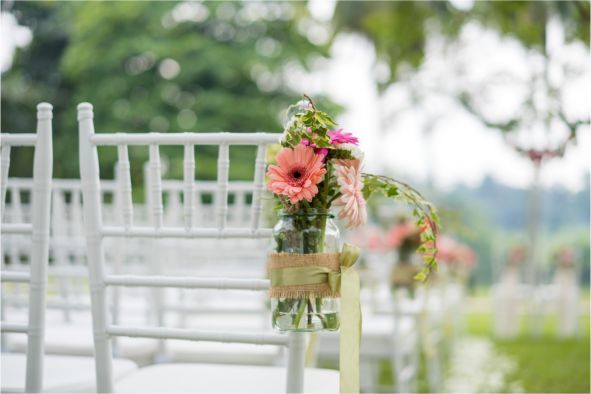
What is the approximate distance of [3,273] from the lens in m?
1.63

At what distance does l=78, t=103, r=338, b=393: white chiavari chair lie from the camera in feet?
4.80

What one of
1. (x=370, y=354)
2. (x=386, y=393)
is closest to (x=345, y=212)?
(x=370, y=354)

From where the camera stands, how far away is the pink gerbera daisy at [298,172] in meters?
1.32

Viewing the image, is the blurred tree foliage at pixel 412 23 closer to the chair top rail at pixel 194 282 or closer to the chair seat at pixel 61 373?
the chair seat at pixel 61 373

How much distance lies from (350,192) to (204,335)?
1.36 ft

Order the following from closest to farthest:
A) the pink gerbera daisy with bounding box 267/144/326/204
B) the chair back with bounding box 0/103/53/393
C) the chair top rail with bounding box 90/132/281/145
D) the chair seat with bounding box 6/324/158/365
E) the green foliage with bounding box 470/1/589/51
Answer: the pink gerbera daisy with bounding box 267/144/326/204
the chair top rail with bounding box 90/132/281/145
the chair back with bounding box 0/103/53/393
the chair seat with bounding box 6/324/158/365
the green foliage with bounding box 470/1/589/51

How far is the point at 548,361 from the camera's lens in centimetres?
567

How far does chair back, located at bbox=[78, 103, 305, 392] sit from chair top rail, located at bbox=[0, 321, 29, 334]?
15 centimetres

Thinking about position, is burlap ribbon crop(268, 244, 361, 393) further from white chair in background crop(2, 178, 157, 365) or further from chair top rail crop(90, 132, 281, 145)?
white chair in background crop(2, 178, 157, 365)

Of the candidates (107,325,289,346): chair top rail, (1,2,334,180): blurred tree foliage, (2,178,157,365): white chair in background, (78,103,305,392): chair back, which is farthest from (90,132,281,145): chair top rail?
(1,2,334,180): blurred tree foliage

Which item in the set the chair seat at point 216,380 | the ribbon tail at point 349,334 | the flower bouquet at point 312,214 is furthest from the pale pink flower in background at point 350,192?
the chair seat at point 216,380

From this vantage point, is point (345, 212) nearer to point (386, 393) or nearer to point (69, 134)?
point (386, 393)

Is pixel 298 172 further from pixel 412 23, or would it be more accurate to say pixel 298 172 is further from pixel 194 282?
pixel 412 23

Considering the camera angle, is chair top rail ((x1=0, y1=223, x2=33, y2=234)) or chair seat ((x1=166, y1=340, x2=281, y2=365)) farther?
chair seat ((x1=166, y1=340, x2=281, y2=365))
